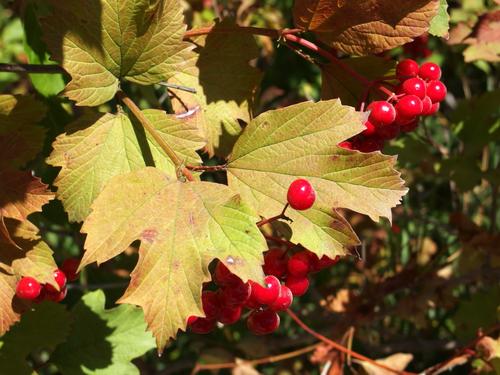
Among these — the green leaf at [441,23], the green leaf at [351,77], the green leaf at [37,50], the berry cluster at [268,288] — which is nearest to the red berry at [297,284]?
the berry cluster at [268,288]

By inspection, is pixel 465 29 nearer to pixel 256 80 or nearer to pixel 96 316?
pixel 256 80

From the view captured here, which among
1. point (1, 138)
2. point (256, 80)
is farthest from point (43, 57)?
point (256, 80)

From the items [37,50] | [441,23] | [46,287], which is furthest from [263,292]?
[37,50]

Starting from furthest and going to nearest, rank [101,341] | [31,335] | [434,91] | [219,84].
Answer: [101,341] < [31,335] < [219,84] < [434,91]

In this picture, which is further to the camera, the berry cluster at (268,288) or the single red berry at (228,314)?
the single red berry at (228,314)

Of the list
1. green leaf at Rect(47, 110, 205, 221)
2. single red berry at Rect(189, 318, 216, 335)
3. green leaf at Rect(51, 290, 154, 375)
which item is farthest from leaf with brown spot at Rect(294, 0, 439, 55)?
green leaf at Rect(51, 290, 154, 375)

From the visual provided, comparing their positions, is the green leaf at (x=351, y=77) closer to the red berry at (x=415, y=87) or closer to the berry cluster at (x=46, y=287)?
the red berry at (x=415, y=87)

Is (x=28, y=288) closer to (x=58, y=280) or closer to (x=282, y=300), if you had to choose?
(x=58, y=280)

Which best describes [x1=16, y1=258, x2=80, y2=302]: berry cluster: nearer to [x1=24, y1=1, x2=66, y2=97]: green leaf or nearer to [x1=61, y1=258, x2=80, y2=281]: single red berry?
[x1=61, y1=258, x2=80, y2=281]: single red berry
